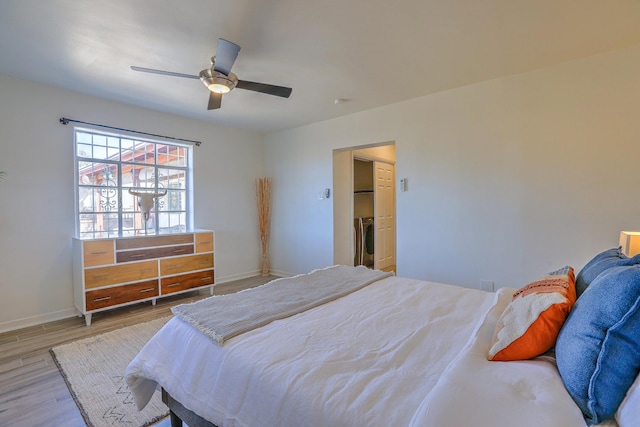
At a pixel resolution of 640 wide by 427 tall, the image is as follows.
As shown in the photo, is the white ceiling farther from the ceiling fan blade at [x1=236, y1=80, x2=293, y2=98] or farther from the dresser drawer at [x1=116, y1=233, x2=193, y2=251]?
the dresser drawer at [x1=116, y1=233, x2=193, y2=251]

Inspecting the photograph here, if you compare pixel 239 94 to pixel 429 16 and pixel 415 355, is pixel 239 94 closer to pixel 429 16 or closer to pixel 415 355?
pixel 429 16

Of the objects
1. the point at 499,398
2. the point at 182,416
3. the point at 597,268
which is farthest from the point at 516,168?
the point at 182,416

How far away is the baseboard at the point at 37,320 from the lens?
119 inches

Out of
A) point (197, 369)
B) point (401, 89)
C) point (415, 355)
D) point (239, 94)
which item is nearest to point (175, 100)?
point (239, 94)

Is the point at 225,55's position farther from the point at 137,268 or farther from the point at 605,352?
the point at 137,268

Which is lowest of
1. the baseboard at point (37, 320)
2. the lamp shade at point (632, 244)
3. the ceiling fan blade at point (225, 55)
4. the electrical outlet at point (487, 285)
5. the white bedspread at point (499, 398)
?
the baseboard at point (37, 320)

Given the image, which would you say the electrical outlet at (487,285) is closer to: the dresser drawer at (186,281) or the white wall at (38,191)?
the dresser drawer at (186,281)

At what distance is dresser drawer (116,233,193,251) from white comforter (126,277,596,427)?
225 cm

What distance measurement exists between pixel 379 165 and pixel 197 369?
4.87 meters

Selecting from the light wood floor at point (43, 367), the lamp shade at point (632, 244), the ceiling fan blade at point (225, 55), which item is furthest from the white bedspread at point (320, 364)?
the ceiling fan blade at point (225, 55)

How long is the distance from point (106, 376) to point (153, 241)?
1752 mm

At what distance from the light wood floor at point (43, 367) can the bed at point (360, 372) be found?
2.47ft

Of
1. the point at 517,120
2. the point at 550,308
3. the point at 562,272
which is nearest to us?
the point at 550,308

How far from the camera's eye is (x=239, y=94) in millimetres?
3490
